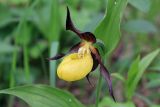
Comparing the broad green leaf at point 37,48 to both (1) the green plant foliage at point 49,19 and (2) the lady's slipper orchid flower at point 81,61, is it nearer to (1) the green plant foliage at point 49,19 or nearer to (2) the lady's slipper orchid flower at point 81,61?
(1) the green plant foliage at point 49,19

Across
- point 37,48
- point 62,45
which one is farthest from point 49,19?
point 62,45

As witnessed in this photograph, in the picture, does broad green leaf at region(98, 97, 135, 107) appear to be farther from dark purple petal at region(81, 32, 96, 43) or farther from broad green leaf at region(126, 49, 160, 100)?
dark purple petal at region(81, 32, 96, 43)

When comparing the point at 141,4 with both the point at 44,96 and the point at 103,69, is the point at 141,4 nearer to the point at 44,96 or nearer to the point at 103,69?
the point at 103,69

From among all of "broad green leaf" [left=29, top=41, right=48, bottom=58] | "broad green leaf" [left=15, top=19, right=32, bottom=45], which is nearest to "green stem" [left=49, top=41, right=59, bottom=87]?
"broad green leaf" [left=15, top=19, right=32, bottom=45]

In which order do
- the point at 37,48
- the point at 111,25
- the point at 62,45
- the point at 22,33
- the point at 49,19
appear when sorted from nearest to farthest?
the point at 111,25 < the point at 22,33 < the point at 49,19 < the point at 37,48 < the point at 62,45

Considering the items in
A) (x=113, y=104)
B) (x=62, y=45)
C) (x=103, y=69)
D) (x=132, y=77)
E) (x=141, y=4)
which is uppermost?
(x=141, y=4)

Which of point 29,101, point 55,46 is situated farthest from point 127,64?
point 29,101
